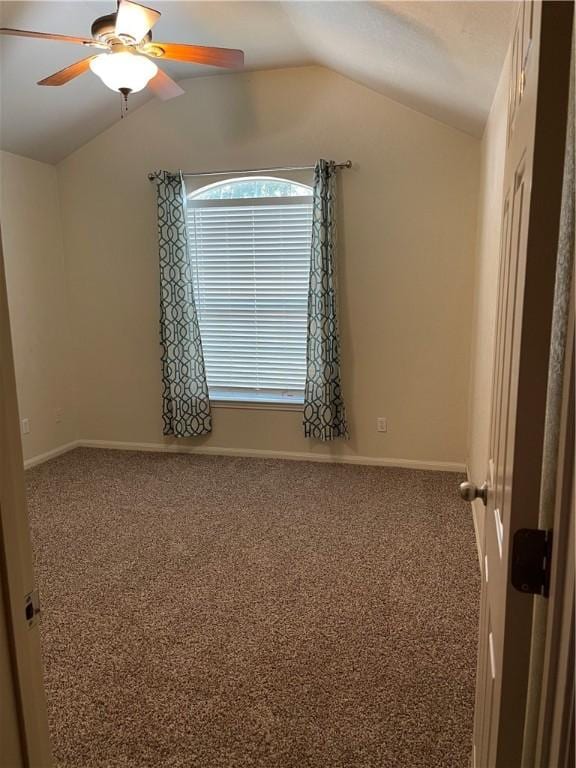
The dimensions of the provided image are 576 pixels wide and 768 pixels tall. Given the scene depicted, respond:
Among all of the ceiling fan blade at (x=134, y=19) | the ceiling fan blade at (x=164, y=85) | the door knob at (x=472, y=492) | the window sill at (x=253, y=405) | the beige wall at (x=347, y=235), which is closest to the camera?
the door knob at (x=472, y=492)

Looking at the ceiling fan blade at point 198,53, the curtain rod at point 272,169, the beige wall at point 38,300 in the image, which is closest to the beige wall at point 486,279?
the curtain rod at point 272,169

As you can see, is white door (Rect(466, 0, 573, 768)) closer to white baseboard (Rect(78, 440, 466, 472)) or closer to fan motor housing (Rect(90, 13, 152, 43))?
fan motor housing (Rect(90, 13, 152, 43))

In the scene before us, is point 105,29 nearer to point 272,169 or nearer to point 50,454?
point 272,169

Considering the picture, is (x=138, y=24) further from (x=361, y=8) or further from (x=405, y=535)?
(x=405, y=535)

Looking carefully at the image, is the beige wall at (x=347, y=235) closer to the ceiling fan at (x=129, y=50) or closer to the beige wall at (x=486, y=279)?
the beige wall at (x=486, y=279)

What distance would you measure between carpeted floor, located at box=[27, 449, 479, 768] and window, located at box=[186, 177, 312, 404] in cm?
105

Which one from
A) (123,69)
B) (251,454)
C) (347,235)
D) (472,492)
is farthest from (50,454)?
(472,492)

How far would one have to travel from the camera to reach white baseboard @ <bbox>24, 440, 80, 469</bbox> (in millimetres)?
4465

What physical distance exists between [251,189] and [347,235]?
36.6 inches

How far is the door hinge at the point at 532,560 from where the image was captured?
0.71 meters

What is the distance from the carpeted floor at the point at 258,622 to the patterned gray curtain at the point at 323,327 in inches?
21.1

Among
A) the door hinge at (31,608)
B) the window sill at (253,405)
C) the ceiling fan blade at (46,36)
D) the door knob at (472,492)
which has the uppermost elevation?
the ceiling fan blade at (46,36)

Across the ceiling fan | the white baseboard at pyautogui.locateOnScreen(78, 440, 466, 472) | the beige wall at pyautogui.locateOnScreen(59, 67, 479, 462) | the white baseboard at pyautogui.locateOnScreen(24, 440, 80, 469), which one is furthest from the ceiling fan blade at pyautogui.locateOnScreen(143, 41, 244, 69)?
the white baseboard at pyautogui.locateOnScreen(24, 440, 80, 469)

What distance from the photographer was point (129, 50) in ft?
8.04
